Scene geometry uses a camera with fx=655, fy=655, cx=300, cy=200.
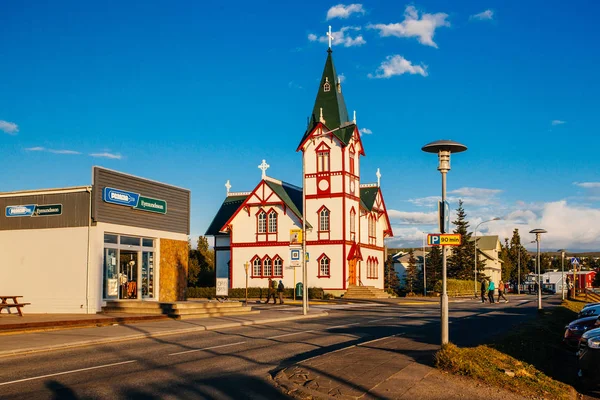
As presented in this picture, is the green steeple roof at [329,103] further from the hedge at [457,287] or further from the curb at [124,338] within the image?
the curb at [124,338]

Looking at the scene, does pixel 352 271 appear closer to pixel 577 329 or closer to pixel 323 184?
pixel 323 184

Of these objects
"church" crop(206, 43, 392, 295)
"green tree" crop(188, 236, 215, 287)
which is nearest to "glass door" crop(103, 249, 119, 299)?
"church" crop(206, 43, 392, 295)

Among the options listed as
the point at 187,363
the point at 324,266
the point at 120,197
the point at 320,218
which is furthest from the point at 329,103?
the point at 187,363

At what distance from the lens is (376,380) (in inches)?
440

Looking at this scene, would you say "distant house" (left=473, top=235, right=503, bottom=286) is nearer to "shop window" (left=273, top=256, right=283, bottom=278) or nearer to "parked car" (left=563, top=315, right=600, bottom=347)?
"shop window" (left=273, top=256, right=283, bottom=278)

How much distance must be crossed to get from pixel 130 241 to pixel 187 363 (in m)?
17.5

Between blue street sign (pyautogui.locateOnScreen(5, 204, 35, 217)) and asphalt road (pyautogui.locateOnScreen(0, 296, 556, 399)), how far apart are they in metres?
12.1

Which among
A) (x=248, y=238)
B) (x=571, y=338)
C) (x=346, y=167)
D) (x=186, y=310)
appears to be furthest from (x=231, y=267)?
(x=571, y=338)

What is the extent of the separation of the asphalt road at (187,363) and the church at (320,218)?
3333 cm

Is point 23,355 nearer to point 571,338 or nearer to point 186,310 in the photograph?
point 186,310

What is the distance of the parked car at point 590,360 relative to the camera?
11375 millimetres

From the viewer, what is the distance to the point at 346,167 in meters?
56.3

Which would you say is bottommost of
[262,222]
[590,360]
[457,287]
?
[457,287]

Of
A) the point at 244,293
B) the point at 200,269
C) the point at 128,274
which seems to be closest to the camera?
the point at 128,274
